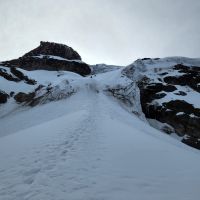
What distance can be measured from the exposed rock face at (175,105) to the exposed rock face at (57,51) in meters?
32.7

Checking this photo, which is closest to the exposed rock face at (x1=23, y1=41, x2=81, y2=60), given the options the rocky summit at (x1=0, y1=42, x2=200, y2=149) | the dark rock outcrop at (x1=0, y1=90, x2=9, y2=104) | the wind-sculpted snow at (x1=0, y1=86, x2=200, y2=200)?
the rocky summit at (x1=0, y1=42, x2=200, y2=149)

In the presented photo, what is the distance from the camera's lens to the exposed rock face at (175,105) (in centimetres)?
4162

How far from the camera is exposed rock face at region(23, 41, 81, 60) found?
82.8 meters

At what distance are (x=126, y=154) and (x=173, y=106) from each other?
38689 mm

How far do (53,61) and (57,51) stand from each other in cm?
1152

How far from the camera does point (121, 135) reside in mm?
12875

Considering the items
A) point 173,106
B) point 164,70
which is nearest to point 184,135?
point 173,106

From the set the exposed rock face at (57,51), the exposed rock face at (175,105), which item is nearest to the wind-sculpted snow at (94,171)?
the exposed rock face at (175,105)

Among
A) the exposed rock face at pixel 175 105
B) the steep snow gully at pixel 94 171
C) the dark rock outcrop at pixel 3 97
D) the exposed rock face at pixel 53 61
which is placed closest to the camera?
the steep snow gully at pixel 94 171

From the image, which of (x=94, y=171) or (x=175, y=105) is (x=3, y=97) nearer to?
(x=175, y=105)

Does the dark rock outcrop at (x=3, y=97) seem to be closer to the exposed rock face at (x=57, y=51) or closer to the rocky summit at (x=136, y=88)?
the rocky summit at (x=136, y=88)

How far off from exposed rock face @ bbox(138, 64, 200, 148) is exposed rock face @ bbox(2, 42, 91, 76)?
1010 inches

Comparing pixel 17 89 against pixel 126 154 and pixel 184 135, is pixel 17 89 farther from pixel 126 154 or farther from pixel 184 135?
pixel 126 154

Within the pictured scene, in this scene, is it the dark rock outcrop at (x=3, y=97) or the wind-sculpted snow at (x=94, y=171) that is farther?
the dark rock outcrop at (x=3, y=97)
